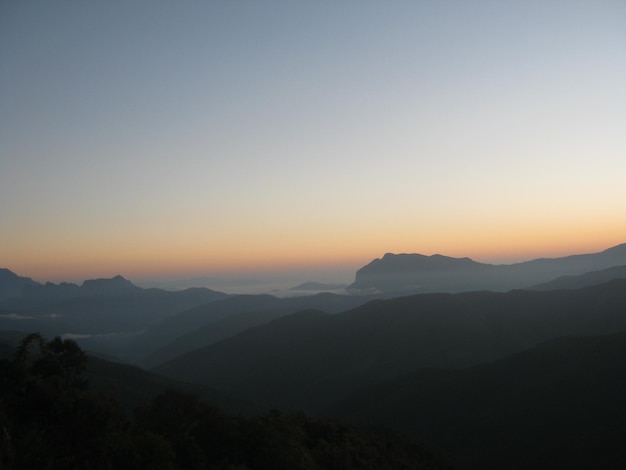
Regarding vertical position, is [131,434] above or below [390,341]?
above

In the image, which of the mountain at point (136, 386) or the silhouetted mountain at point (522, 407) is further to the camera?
the mountain at point (136, 386)

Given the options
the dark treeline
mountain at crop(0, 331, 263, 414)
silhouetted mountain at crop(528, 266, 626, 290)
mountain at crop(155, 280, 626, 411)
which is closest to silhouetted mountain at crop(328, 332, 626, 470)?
mountain at crop(0, 331, 263, 414)

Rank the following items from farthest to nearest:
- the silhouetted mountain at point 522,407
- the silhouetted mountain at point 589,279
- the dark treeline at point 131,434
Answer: the silhouetted mountain at point 589,279
the silhouetted mountain at point 522,407
the dark treeline at point 131,434

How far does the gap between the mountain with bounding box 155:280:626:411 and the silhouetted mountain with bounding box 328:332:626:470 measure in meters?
23.7

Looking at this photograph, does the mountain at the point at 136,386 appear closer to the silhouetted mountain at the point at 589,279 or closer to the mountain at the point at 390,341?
the mountain at the point at 390,341

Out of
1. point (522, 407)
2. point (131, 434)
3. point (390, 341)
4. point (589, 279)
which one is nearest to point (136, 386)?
point (522, 407)

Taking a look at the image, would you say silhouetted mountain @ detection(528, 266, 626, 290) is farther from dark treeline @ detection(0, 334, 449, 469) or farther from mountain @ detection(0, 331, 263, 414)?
dark treeline @ detection(0, 334, 449, 469)

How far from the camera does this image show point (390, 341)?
401 ft

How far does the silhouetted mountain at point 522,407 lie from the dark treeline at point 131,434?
2238 centimetres

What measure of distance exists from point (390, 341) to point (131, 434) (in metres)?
109

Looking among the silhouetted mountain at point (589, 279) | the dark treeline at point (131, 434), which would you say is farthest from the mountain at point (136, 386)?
the silhouetted mountain at point (589, 279)

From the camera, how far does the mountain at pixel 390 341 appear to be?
10306 centimetres

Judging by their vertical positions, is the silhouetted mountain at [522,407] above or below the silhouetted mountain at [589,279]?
below

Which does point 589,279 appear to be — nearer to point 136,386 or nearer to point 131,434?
point 136,386
